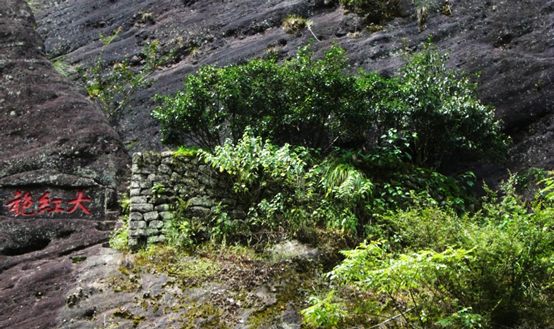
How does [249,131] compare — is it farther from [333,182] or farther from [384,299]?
[384,299]

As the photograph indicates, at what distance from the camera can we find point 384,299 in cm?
623

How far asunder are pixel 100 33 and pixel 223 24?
3.73 metres

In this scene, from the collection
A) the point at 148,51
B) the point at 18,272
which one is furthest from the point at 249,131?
the point at 148,51

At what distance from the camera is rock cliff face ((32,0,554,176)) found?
32.9 ft

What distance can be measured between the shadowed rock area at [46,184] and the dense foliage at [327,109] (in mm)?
1420

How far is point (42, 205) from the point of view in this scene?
841 centimetres

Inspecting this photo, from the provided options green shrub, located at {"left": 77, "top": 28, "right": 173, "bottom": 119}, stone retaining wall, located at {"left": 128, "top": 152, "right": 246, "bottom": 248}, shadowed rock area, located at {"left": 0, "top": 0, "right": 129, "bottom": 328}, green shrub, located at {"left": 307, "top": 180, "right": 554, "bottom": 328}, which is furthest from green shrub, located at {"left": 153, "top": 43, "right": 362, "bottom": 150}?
green shrub, located at {"left": 307, "top": 180, "right": 554, "bottom": 328}

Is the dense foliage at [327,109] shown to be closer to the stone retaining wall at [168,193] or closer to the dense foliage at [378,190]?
the dense foliage at [378,190]

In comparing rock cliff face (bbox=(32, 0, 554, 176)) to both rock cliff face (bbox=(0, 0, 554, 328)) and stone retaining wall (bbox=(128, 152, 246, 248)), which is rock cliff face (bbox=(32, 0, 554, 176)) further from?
stone retaining wall (bbox=(128, 152, 246, 248))

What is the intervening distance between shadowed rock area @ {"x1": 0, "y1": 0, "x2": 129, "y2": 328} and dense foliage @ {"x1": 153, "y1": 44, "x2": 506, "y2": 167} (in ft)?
4.66

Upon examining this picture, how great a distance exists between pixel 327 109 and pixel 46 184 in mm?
4633

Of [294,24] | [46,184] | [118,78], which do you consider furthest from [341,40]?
Answer: [46,184]

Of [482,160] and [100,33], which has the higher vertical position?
[100,33]

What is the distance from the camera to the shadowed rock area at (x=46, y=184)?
279 inches
